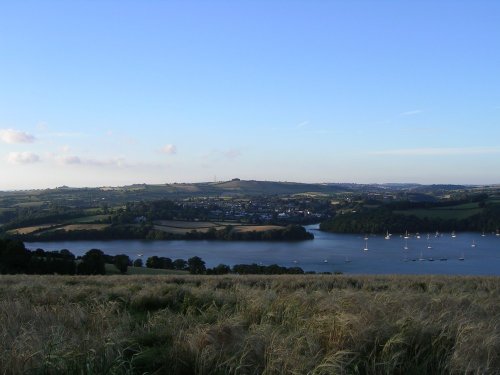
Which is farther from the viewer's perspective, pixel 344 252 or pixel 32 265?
pixel 344 252

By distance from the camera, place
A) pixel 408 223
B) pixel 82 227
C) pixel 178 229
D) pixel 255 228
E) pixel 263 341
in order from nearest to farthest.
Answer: pixel 263 341 < pixel 82 227 < pixel 178 229 < pixel 255 228 < pixel 408 223

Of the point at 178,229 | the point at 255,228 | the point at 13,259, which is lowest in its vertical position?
the point at 178,229

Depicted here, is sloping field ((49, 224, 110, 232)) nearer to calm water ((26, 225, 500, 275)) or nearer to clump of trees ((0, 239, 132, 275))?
calm water ((26, 225, 500, 275))

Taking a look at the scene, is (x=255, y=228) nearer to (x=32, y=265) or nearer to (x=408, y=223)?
(x=408, y=223)

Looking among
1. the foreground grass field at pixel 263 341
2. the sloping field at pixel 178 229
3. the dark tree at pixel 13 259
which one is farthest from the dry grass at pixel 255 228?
the foreground grass field at pixel 263 341

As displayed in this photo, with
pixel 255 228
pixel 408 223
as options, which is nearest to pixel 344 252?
pixel 255 228

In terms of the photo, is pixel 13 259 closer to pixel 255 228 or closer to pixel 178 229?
pixel 178 229

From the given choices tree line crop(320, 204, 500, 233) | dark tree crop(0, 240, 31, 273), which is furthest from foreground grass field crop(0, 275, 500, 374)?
tree line crop(320, 204, 500, 233)

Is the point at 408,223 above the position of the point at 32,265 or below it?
below

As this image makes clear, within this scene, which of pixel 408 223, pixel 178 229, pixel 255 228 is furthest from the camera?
pixel 408 223
